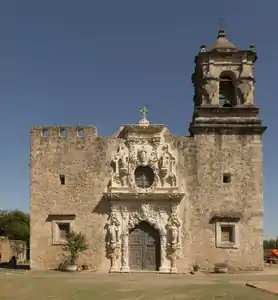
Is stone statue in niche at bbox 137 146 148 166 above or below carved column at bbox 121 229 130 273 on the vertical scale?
above

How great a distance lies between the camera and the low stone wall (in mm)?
33906

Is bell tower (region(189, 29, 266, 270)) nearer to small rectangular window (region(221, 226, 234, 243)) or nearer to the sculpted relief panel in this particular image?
small rectangular window (region(221, 226, 234, 243))

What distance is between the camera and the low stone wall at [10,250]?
111 ft

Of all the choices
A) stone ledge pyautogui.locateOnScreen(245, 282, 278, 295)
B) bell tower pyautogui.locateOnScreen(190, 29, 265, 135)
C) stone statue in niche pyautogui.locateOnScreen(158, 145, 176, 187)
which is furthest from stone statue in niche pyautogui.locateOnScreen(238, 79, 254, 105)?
stone ledge pyautogui.locateOnScreen(245, 282, 278, 295)

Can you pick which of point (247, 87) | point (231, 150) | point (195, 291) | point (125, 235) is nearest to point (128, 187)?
point (125, 235)

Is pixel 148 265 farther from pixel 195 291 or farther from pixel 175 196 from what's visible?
pixel 195 291

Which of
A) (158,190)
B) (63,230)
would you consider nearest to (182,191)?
(158,190)

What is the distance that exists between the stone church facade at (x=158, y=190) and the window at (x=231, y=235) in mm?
42

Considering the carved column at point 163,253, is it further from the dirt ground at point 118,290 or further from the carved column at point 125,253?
the dirt ground at point 118,290

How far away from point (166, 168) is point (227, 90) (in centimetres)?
509

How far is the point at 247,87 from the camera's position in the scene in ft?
76.3

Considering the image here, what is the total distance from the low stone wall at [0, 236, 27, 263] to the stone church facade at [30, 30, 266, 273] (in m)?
12.1

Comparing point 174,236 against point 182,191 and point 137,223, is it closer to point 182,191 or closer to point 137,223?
point 137,223

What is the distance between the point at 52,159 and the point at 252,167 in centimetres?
867
